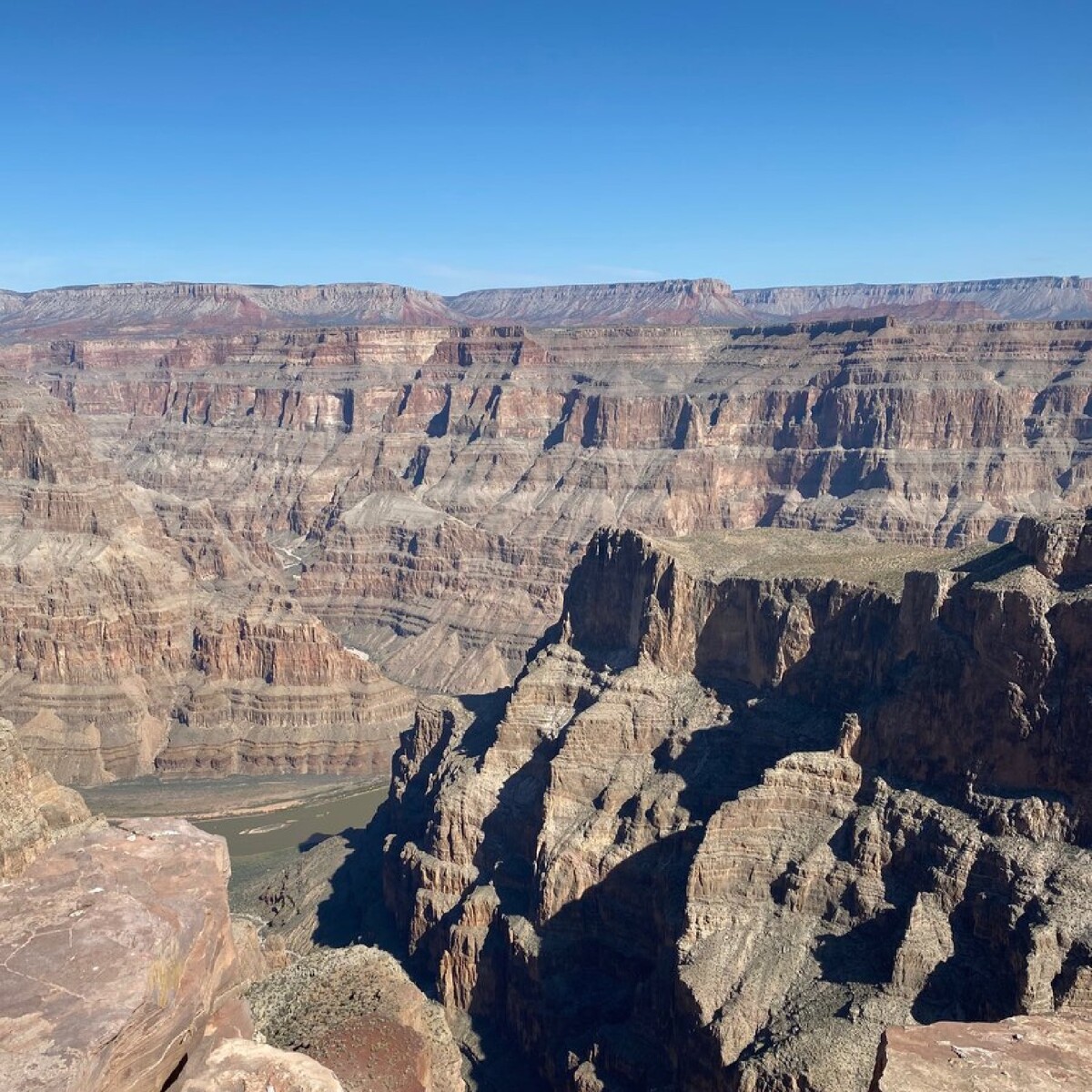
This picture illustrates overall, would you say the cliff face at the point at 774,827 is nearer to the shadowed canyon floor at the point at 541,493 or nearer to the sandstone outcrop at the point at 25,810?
the sandstone outcrop at the point at 25,810

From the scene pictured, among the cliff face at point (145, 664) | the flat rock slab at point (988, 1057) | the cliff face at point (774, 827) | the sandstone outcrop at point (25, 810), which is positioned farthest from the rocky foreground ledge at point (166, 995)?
the cliff face at point (145, 664)

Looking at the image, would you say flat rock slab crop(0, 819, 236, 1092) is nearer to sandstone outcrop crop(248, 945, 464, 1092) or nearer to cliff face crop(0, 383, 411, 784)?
sandstone outcrop crop(248, 945, 464, 1092)

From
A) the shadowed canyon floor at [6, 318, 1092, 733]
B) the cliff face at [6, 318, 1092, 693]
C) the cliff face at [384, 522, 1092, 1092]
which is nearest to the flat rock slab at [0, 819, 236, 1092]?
the cliff face at [384, 522, 1092, 1092]

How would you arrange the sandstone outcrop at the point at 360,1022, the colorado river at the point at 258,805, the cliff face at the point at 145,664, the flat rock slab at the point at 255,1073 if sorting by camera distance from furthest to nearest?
1. the cliff face at the point at 145,664
2. the colorado river at the point at 258,805
3. the sandstone outcrop at the point at 360,1022
4. the flat rock slab at the point at 255,1073

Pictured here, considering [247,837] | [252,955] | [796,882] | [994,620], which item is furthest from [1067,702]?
[247,837]

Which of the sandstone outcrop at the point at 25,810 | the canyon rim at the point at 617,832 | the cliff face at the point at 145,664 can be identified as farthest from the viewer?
the cliff face at the point at 145,664

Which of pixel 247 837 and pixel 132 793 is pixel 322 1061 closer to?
pixel 247 837
